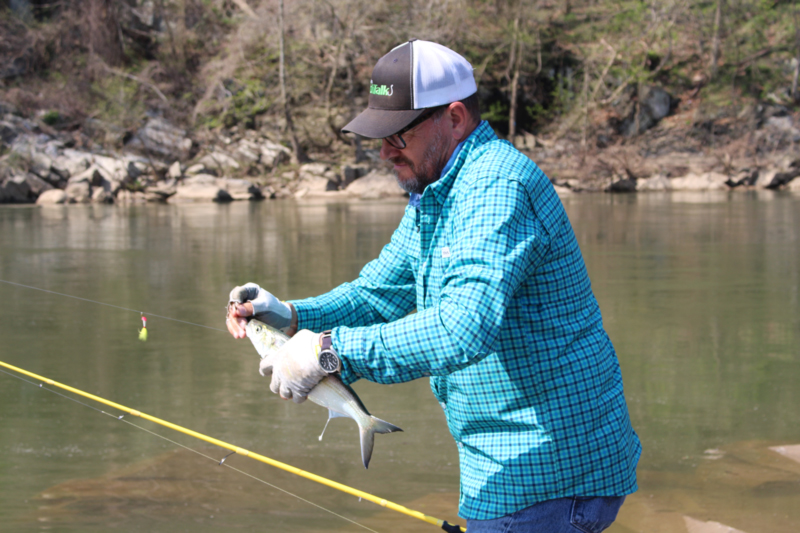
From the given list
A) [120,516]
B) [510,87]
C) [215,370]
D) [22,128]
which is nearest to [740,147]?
[510,87]

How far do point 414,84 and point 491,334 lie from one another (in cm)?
62

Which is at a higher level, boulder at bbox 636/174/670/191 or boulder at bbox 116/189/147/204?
boulder at bbox 636/174/670/191

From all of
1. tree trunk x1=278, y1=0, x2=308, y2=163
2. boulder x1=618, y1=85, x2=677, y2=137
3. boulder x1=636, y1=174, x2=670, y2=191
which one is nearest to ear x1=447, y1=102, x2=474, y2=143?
boulder x1=636, y1=174, x2=670, y2=191

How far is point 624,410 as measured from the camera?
1942 mm

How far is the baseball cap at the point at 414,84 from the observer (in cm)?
186

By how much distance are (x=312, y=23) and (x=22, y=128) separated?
1195cm

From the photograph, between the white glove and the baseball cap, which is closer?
the baseball cap

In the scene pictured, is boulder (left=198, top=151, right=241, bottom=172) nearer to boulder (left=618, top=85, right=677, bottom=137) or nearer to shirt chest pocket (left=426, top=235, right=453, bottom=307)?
boulder (left=618, top=85, right=677, bottom=137)

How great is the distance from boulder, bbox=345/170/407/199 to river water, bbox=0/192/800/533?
1581 cm

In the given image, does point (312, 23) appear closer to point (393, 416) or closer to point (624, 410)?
point (393, 416)

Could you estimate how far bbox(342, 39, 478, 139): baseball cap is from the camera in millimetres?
1856

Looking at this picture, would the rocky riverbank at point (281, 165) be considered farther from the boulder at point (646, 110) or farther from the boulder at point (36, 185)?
the boulder at point (646, 110)

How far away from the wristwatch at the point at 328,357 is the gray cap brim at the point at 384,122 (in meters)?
0.48

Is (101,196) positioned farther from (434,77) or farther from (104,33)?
(434,77)
